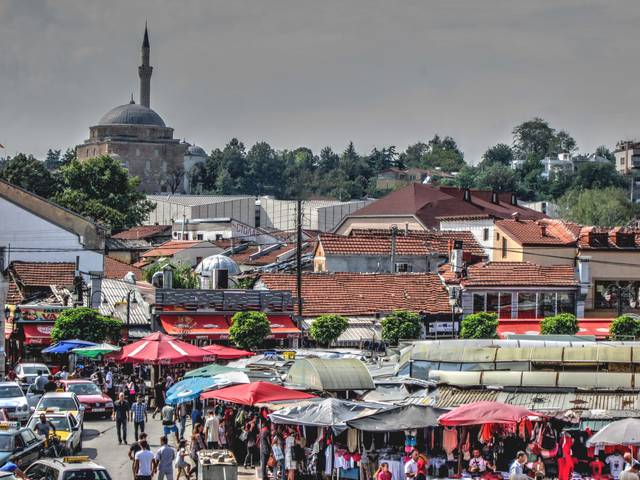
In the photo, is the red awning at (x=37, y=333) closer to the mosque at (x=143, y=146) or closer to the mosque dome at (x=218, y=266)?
the mosque dome at (x=218, y=266)

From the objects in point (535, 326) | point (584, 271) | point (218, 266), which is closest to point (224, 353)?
point (535, 326)

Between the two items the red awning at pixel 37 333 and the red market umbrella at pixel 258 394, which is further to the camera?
the red awning at pixel 37 333

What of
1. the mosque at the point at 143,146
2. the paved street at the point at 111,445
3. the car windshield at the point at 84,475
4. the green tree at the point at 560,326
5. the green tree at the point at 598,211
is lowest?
the paved street at the point at 111,445

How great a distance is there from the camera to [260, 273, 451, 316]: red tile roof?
169 ft

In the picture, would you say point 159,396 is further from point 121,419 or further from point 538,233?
point 538,233

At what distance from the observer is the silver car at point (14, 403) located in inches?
1276

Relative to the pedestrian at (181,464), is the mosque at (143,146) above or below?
above

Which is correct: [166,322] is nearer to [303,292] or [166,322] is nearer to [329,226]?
[303,292]

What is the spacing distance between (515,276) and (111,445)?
83.8 feet

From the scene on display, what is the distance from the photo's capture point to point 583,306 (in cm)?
5381

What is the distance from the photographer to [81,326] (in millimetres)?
43844

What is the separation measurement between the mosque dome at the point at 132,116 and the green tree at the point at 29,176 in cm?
5051

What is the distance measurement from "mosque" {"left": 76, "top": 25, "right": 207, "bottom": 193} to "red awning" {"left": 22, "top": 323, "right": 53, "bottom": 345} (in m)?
132

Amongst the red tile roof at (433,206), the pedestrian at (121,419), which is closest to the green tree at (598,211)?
the red tile roof at (433,206)
